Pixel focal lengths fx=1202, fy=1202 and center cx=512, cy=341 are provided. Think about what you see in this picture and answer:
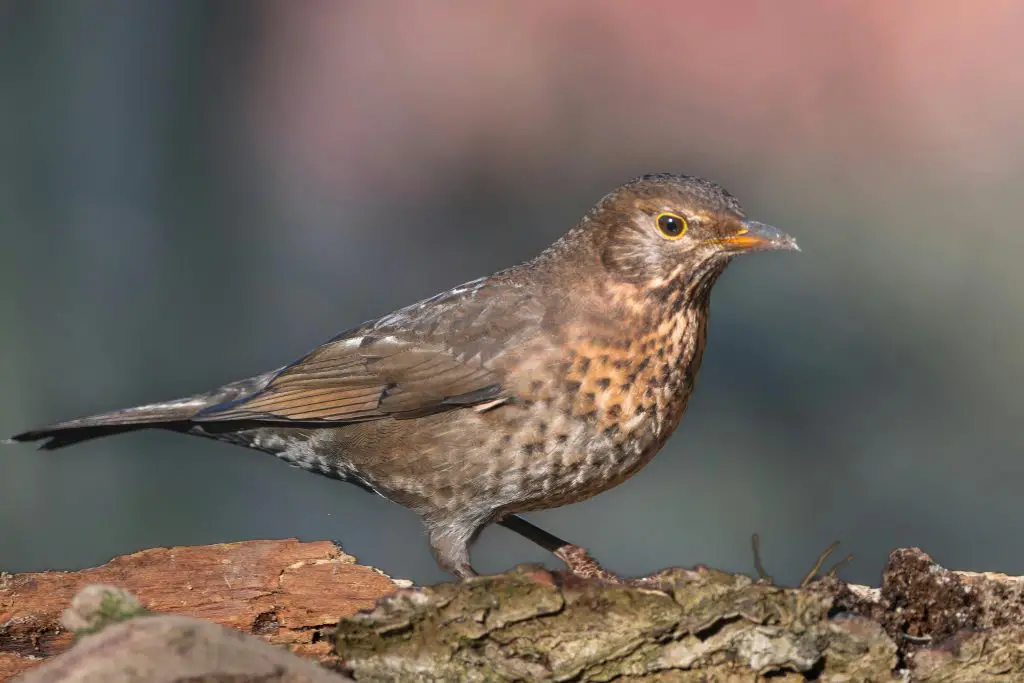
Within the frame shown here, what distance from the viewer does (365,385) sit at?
395 centimetres

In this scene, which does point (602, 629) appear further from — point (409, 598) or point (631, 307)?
point (631, 307)

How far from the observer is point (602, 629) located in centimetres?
237

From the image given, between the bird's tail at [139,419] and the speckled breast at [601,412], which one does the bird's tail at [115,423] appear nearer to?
the bird's tail at [139,419]

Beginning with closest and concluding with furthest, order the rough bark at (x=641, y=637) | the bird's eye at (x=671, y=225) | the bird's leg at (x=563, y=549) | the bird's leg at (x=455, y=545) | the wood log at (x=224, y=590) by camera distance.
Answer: the rough bark at (x=641, y=637) → the wood log at (x=224, y=590) → the bird's eye at (x=671, y=225) → the bird's leg at (x=455, y=545) → the bird's leg at (x=563, y=549)

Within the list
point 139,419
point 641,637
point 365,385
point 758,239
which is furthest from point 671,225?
point 139,419

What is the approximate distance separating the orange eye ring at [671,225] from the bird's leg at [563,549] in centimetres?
107

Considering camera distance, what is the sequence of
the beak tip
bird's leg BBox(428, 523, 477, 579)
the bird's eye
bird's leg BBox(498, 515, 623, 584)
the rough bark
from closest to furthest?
the rough bark → the beak tip → the bird's eye → bird's leg BBox(428, 523, 477, 579) → bird's leg BBox(498, 515, 623, 584)

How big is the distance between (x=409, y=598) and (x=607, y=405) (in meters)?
1.28


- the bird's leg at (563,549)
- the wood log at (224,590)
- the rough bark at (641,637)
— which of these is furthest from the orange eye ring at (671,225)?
the rough bark at (641,637)

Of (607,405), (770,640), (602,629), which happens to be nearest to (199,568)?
(607,405)

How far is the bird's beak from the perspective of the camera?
346 centimetres

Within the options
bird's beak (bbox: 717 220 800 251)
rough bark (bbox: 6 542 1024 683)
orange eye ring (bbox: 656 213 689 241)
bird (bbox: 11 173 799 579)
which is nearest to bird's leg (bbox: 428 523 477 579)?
bird (bbox: 11 173 799 579)

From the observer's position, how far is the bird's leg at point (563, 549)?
155 inches

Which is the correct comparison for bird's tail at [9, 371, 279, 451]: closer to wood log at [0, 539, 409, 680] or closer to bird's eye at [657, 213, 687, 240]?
wood log at [0, 539, 409, 680]
